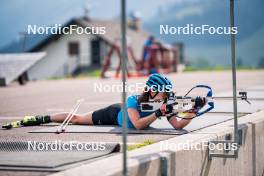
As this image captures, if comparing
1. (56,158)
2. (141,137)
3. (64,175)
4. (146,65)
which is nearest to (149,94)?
(141,137)

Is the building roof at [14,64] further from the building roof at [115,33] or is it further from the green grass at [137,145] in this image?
the building roof at [115,33]

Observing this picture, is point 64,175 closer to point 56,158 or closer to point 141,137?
point 56,158

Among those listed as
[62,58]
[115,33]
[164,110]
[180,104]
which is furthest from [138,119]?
[62,58]

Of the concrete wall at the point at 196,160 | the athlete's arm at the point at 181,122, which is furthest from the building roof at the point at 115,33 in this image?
the athlete's arm at the point at 181,122

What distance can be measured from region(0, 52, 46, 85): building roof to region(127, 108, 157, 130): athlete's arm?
54.1 feet

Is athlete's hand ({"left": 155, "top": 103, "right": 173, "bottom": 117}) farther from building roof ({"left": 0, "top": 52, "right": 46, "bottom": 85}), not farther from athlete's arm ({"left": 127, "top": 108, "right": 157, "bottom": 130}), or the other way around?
building roof ({"left": 0, "top": 52, "right": 46, "bottom": 85})

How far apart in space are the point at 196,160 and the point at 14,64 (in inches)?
767

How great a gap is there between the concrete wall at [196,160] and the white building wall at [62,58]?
55.6 m

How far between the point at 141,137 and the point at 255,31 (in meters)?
160

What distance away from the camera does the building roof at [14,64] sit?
2461 centimetres

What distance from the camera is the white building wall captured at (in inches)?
2569

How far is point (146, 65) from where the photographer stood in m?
35.7

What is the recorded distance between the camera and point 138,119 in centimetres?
836

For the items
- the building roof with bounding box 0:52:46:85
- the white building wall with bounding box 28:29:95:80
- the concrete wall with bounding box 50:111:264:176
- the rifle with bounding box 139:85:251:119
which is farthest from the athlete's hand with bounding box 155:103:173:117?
the white building wall with bounding box 28:29:95:80
